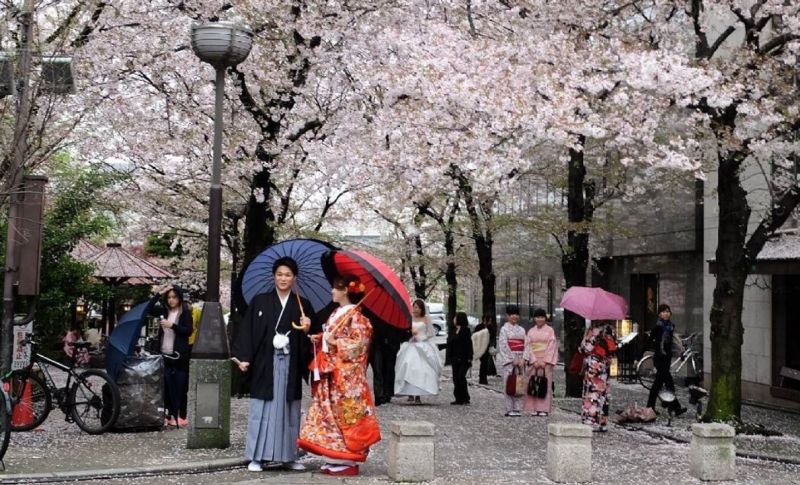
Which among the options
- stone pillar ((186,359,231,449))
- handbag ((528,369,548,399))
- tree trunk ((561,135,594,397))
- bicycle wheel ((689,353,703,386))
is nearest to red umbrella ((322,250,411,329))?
stone pillar ((186,359,231,449))

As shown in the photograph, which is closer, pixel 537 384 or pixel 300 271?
pixel 300 271

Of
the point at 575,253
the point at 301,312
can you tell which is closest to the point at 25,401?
the point at 301,312

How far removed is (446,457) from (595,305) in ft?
13.9

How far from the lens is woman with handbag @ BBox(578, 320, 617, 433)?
45.6 feet

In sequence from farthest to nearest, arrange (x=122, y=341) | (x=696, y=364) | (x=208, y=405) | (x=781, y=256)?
1. (x=696, y=364)
2. (x=781, y=256)
3. (x=122, y=341)
4. (x=208, y=405)

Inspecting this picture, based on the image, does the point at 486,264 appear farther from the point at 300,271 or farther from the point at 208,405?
the point at 208,405

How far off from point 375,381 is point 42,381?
23.8ft

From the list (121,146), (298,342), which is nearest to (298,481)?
(298,342)

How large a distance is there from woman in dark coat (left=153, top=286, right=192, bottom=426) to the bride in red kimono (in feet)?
13.1

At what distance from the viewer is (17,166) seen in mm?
10688

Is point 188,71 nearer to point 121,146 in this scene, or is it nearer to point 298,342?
point 121,146

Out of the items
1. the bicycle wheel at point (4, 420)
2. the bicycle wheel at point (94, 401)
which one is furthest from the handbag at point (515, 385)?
the bicycle wheel at point (4, 420)

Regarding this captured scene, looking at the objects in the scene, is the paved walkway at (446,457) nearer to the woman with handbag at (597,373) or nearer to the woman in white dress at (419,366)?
the woman with handbag at (597,373)

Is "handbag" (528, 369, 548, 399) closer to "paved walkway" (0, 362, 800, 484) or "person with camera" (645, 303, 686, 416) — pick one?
"paved walkway" (0, 362, 800, 484)
